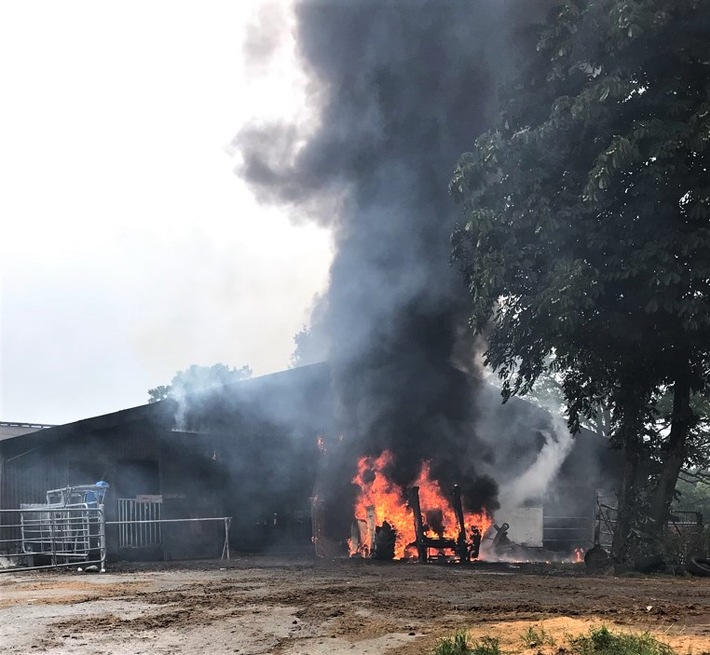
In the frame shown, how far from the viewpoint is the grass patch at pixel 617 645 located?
5.64 meters

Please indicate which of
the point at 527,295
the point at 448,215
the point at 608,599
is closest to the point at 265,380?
the point at 448,215

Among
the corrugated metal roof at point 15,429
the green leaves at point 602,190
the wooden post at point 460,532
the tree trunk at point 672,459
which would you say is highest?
the green leaves at point 602,190

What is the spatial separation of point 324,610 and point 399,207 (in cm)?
1453

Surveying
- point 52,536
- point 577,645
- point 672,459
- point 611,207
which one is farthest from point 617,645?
point 52,536

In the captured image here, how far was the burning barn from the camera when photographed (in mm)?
19234

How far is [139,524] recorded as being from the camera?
19.8m

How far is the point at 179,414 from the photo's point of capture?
21156 mm

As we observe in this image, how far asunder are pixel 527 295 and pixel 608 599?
7596 millimetres

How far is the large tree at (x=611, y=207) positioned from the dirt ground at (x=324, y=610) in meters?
4.72

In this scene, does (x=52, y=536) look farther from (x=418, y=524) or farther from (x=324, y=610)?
(x=324, y=610)

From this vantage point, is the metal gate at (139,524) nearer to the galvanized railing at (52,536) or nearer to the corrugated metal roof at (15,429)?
the galvanized railing at (52,536)

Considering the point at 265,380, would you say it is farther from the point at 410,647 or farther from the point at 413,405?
the point at 410,647

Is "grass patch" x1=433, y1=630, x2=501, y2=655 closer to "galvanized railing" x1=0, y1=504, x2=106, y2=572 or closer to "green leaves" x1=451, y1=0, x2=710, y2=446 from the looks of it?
"green leaves" x1=451, y1=0, x2=710, y2=446

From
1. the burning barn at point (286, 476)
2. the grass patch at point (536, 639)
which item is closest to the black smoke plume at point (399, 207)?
the burning barn at point (286, 476)
